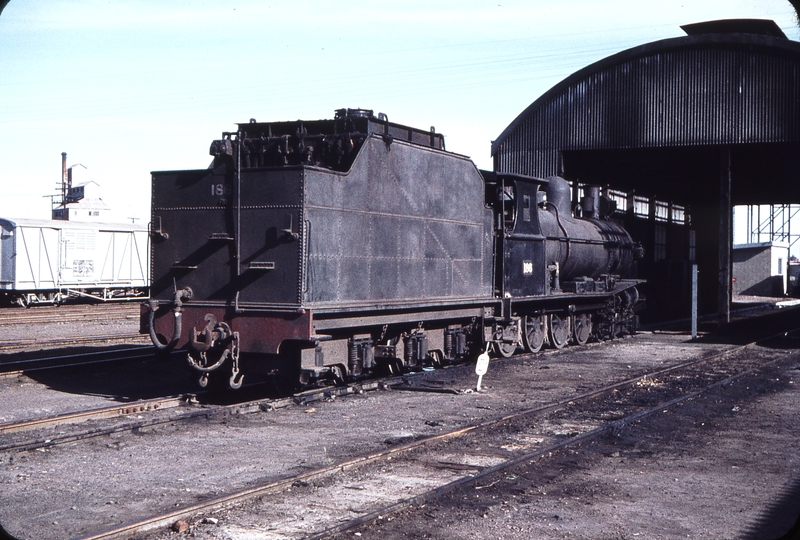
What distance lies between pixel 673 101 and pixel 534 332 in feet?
35.0

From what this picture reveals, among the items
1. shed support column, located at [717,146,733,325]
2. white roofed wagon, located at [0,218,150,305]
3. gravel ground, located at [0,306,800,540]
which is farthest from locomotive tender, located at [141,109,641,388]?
white roofed wagon, located at [0,218,150,305]

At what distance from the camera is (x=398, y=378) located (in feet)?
41.7

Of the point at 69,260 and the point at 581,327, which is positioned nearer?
the point at 581,327

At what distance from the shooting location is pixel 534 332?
1717cm

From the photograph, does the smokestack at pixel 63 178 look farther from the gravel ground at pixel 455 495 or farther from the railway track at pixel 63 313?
the gravel ground at pixel 455 495

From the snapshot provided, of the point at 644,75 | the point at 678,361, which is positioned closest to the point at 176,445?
the point at 678,361

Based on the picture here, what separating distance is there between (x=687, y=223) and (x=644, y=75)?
1249cm

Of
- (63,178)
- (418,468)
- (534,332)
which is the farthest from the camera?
(63,178)

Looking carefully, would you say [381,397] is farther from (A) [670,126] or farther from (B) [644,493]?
(A) [670,126]

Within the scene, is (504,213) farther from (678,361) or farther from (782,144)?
(782,144)

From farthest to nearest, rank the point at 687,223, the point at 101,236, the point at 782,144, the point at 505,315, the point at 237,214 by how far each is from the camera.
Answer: the point at 687,223 < the point at 101,236 < the point at 782,144 < the point at 505,315 < the point at 237,214

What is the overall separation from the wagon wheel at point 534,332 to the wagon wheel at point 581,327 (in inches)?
66.3

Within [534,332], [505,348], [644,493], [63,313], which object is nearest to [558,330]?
[534,332]

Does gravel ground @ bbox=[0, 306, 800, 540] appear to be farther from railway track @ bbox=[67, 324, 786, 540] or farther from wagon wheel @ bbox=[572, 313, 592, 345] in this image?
wagon wheel @ bbox=[572, 313, 592, 345]
